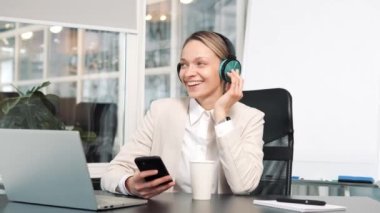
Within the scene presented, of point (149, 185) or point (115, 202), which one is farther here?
point (149, 185)

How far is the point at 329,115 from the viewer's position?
291cm

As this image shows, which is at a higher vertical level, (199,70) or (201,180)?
(199,70)

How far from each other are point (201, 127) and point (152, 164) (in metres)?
0.50

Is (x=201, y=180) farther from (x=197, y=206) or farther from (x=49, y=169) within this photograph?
(x=49, y=169)

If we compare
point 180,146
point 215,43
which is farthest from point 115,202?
point 215,43

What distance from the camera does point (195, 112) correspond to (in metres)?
1.94

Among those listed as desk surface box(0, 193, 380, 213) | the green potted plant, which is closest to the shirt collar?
desk surface box(0, 193, 380, 213)

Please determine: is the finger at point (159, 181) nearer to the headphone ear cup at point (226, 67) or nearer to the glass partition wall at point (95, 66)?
the headphone ear cup at point (226, 67)

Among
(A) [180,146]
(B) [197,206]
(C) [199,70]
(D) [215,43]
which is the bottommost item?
(B) [197,206]

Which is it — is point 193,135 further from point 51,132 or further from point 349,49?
point 349,49

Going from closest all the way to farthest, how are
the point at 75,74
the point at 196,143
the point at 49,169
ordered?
1. the point at 49,169
2. the point at 196,143
3. the point at 75,74

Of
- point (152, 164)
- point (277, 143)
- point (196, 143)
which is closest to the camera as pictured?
point (152, 164)

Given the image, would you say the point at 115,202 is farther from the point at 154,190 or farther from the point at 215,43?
the point at 215,43

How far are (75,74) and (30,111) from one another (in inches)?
14.8
